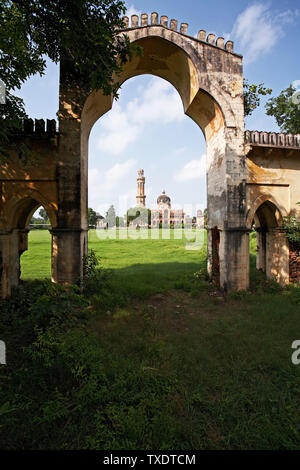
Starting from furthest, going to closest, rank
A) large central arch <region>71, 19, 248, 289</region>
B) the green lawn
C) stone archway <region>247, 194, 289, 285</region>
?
the green lawn → stone archway <region>247, 194, 289, 285</region> → large central arch <region>71, 19, 248, 289</region>

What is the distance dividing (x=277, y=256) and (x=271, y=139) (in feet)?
15.1

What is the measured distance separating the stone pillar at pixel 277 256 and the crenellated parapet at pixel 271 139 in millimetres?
3302

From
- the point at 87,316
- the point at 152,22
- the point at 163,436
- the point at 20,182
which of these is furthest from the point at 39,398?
the point at 152,22

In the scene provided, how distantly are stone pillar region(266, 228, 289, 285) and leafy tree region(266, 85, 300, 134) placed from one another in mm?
9361

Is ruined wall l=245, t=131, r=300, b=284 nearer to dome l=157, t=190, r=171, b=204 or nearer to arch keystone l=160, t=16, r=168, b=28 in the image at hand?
arch keystone l=160, t=16, r=168, b=28

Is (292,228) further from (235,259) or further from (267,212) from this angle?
(235,259)

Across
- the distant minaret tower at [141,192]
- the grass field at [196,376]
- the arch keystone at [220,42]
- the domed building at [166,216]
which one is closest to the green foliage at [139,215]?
the domed building at [166,216]

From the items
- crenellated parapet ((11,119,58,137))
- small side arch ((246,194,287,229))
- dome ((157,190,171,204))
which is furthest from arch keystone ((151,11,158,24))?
dome ((157,190,171,204))

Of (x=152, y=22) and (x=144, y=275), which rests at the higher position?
(x=152, y=22)

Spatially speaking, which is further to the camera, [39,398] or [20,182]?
[20,182]

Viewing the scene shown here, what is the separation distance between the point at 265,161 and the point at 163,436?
29.5 feet

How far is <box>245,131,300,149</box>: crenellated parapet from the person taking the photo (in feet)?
27.2

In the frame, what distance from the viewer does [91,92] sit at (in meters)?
7.45

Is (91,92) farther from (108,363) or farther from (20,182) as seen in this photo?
(108,363)
